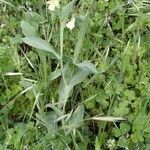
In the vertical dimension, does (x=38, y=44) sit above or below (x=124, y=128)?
above

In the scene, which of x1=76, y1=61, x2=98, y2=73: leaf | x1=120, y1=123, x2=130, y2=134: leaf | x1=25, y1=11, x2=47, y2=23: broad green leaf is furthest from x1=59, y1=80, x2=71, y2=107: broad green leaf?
x1=25, y1=11, x2=47, y2=23: broad green leaf

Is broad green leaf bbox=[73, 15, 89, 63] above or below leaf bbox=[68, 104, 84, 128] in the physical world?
above

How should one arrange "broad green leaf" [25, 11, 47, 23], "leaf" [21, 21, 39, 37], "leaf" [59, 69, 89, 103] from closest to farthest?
"leaf" [59, 69, 89, 103] → "leaf" [21, 21, 39, 37] → "broad green leaf" [25, 11, 47, 23]

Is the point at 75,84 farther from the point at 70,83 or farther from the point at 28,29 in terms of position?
the point at 28,29

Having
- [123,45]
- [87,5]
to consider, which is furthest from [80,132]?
[87,5]

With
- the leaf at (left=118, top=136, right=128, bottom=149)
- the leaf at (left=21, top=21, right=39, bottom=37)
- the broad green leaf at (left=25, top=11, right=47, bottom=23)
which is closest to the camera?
the leaf at (left=118, top=136, right=128, bottom=149)

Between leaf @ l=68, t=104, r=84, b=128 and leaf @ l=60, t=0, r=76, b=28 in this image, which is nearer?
leaf @ l=68, t=104, r=84, b=128

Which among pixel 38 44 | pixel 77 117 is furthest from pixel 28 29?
pixel 77 117

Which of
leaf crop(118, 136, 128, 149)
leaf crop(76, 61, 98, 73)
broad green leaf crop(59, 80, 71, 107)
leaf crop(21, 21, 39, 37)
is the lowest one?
leaf crop(118, 136, 128, 149)

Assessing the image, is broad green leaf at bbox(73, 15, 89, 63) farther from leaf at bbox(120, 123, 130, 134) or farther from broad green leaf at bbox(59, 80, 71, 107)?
leaf at bbox(120, 123, 130, 134)
